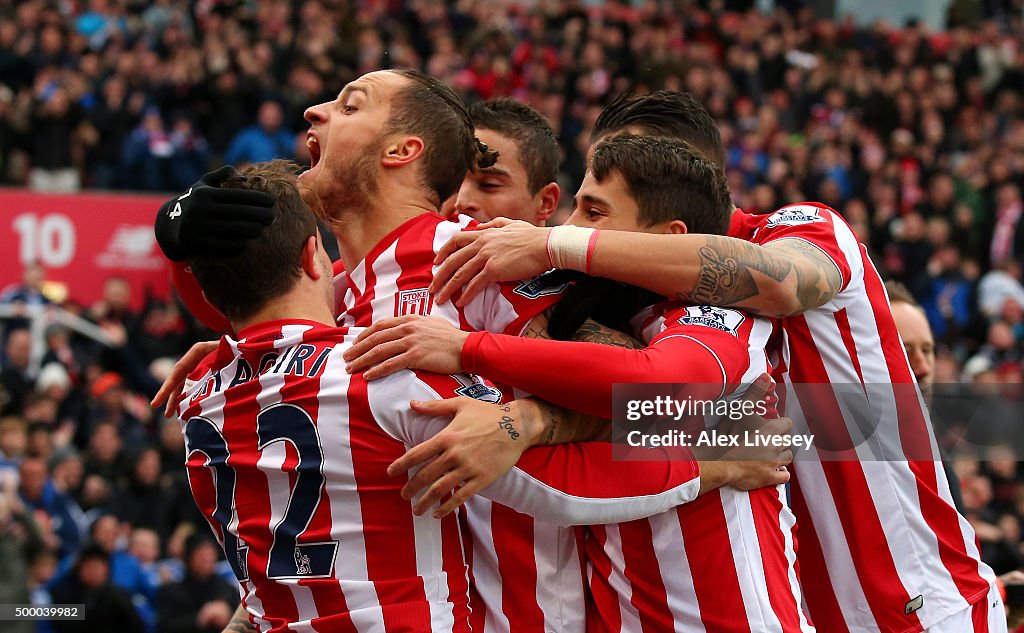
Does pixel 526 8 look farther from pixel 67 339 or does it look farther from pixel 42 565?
pixel 42 565

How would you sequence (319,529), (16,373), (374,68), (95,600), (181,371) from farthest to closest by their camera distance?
1. (374,68)
2. (16,373)
3. (95,600)
4. (181,371)
5. (319,529)

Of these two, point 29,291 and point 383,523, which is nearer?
point 383,523

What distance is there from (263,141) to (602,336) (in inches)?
567

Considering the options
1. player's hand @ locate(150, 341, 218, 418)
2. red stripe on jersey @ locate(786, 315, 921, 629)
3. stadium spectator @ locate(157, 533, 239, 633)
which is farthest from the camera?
stadium spectator @ locate(157, 533, 239, 633)

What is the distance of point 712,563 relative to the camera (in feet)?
11.9

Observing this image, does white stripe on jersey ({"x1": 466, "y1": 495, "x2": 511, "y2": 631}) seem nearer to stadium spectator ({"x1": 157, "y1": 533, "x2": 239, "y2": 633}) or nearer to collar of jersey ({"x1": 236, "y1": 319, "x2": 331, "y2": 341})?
collar of jersey ({"x1": 236, "y1": 319, "x2": 331, "y2": 341})

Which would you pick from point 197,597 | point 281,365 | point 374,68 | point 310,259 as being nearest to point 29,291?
point 197,597

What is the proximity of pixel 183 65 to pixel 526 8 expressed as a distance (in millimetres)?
9186

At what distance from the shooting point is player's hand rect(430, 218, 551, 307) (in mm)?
3664

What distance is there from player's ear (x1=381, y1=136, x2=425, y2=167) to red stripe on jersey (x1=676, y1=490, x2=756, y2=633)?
141 centimetres

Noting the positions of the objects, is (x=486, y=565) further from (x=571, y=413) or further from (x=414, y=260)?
(x=414, y=260)

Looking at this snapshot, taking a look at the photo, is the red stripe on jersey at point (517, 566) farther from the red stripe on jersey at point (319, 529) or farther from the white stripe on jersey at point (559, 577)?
the red stripe on jersey at point (319, 529)

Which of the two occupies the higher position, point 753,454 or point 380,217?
point 380,217

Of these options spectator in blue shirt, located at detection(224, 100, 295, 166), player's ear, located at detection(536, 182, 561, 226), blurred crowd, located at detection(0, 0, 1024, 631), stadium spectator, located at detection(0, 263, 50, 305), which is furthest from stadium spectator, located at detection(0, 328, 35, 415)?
player's ear, located at detection(536, 182, 561, 226)
